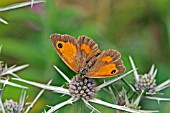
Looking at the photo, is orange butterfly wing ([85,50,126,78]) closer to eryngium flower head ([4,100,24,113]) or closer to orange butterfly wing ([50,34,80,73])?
orange butterfly wing ([50,34,80,73])

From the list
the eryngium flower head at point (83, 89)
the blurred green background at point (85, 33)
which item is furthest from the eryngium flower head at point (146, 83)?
the blurred green background at point (85, 33)

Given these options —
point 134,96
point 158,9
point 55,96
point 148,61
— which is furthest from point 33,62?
point 134,96

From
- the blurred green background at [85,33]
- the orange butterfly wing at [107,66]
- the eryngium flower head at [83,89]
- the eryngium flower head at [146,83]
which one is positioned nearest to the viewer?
the orange butterfly wing at [107,66]

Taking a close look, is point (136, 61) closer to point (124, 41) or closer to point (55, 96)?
point (124, 41)

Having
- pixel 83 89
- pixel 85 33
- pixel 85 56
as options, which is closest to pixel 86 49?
pixel 85 56

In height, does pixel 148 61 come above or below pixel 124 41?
below

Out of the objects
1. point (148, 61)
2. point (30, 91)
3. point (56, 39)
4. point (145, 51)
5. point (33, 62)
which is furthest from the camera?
point (145, 51)

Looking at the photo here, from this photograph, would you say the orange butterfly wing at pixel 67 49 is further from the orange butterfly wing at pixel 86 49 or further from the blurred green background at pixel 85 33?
the blurred green background at pixel 85 33
